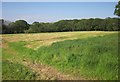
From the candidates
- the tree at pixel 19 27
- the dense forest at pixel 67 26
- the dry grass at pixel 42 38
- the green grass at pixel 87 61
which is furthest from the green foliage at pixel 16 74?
the tree at pixel 19 27

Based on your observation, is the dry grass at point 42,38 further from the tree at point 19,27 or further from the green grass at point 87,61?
the tree at point 19,27

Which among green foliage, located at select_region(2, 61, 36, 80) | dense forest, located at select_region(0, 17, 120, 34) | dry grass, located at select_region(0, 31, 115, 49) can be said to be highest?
dense forest, located at select_region(0, 17, 120, 34)

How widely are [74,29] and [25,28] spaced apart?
19.5 metres

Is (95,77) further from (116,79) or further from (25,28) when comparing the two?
(25,28)

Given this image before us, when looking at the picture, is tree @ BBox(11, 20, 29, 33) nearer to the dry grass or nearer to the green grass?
the dry grass

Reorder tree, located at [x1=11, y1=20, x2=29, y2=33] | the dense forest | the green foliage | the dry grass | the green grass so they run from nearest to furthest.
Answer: the green foliage < the green grass < the dry grass < the dense forest < tree, located at [x1=11, y1=20, x2=29, y2=33]

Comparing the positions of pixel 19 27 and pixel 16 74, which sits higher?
pixel 19 27

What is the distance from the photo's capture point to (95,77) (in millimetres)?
11797

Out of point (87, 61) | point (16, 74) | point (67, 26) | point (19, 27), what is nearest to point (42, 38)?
point (87, 61)

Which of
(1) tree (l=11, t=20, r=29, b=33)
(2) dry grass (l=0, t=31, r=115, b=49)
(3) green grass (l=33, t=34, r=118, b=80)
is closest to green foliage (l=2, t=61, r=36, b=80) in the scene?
(3) green grass (l=33, t=34, r=118, b=80)

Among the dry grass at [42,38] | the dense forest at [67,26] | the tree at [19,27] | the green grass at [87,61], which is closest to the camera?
the green grass at [87,61]

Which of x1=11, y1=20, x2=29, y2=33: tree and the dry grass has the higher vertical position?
x1=11, y1=20, x2=29, y2=33: tree

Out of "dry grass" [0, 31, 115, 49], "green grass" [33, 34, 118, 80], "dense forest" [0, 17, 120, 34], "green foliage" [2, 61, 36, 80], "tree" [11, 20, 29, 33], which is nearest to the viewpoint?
"green foliage" [2, 61, 36, 80]

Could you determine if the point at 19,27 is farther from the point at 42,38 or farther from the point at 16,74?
the point at 16,74
